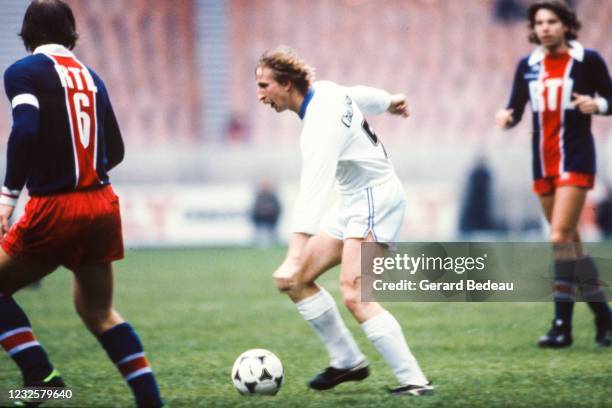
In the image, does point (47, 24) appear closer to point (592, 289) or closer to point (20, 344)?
point (20, 344)

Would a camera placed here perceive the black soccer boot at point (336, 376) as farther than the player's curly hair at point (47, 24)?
Yes

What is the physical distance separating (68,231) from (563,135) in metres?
3.73

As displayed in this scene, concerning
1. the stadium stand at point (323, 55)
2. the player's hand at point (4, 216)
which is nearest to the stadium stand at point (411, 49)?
the stadium stand at point (323, 55)

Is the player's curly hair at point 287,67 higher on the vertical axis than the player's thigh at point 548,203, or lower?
higher

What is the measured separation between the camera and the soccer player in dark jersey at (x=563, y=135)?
6.66 metres

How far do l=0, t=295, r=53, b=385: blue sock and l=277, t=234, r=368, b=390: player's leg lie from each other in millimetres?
1335

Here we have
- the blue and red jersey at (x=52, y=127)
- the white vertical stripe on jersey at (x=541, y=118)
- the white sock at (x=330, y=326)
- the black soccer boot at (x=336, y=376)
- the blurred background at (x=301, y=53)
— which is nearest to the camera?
the blue and red jersey at (x=52, y=127)

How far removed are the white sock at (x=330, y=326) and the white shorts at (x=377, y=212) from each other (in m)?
0.38

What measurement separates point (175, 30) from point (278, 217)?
8327mm

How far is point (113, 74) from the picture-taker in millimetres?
27094

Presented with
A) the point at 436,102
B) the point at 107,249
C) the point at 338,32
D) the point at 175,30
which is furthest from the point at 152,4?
the point at 107,249

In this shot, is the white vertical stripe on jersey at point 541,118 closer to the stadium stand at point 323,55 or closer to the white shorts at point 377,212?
the white shorts at point 377,212

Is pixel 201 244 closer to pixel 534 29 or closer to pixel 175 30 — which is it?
pixel 175 30

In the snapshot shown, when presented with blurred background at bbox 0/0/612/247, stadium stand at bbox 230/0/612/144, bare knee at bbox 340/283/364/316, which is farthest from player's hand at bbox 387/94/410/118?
stadium stand at bbox 230/0/612/144
